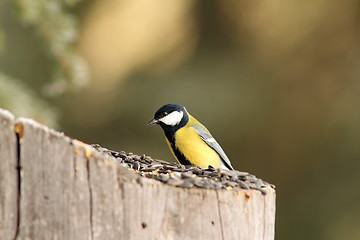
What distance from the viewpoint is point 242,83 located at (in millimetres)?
8656

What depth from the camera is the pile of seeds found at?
2305mm

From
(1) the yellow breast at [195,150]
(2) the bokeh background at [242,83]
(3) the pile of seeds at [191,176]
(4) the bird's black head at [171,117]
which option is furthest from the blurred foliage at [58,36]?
(2) the bokeh background at [242,83]

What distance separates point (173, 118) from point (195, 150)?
23cm

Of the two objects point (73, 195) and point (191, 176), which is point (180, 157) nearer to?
point (191, 176)

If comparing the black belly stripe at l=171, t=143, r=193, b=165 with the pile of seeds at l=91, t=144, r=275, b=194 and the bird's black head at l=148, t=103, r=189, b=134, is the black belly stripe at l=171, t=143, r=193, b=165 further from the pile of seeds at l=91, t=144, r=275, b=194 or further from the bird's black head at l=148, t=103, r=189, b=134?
the pile of seeds at l=91, t=144, r=275, b=194

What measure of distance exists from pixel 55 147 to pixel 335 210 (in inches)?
242

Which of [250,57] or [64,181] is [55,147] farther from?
[250,57]

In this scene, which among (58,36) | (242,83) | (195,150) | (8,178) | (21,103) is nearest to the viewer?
(8,178)

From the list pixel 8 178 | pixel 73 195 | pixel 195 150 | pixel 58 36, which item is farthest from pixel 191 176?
pixel 195 150

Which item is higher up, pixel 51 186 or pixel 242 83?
pixel 242 83

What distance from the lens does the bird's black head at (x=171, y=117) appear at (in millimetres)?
4594

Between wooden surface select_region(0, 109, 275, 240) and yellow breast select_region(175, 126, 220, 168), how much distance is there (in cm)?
235

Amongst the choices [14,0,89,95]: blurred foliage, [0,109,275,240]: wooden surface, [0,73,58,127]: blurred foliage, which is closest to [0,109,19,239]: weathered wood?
[0,109,275,240]: wooden surface

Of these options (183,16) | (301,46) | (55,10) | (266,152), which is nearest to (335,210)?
(266,152)
